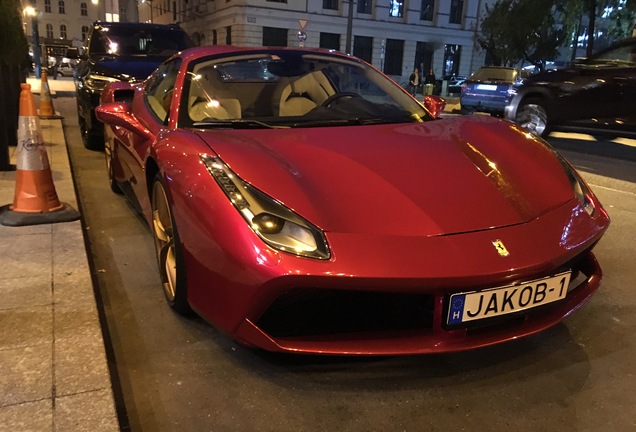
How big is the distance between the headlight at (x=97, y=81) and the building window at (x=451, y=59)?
1358 inches

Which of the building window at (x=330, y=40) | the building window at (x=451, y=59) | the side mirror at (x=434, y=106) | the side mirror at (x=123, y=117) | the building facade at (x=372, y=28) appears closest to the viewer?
the side mirror at (x=123, y=117)

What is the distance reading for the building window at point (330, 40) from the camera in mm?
34325

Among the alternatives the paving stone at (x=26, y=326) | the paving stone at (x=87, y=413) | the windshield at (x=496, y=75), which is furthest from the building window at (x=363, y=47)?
the paving stone at (x=87, y=413)

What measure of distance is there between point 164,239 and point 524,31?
2661 cm

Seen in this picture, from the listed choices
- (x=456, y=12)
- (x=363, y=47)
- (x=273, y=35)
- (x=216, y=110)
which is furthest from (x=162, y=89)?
(x=456, y=12)

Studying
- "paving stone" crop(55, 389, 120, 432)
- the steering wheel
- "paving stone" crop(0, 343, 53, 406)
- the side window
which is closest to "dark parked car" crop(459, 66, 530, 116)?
the steering wheel

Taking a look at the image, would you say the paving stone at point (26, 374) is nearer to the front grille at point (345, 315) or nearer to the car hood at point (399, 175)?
the front grille at point (345, 315)

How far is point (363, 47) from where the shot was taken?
3519 centimetres

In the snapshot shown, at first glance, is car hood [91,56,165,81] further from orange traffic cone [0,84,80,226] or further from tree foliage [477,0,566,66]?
tree foliage [477,0,566,66]

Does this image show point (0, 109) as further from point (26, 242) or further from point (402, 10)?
point (402, 10)

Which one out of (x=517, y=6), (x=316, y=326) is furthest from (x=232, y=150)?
(x=517, y=6)

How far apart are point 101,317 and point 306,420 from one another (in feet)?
4.08

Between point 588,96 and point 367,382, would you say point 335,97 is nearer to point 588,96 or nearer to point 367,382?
point 367,382

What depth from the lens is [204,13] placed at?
38.6 m
